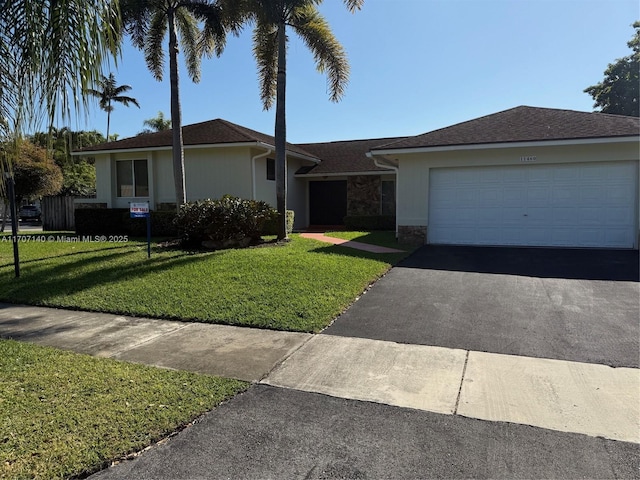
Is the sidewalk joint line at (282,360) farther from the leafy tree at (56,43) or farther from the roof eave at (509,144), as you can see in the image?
the roof eave at (509,144)

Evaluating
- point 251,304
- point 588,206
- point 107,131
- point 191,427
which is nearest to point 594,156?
point 588,206

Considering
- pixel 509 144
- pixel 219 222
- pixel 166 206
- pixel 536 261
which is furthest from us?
pixel 166 206

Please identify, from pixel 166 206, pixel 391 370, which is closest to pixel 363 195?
pixel 166 206

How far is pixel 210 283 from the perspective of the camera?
312 inches

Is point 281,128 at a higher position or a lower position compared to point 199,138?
lower

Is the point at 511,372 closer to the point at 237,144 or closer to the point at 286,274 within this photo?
the point at 286,274

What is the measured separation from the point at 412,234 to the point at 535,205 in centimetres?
362

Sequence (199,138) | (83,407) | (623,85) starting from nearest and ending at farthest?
(83,407) < (199,138) < (623,85)

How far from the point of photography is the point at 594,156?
11750 millimetres

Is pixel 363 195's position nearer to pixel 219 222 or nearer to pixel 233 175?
pixel 233 175

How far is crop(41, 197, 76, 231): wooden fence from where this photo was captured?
20.7 metres

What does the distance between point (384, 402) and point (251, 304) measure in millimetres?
3477

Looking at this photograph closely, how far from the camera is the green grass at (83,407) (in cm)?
286

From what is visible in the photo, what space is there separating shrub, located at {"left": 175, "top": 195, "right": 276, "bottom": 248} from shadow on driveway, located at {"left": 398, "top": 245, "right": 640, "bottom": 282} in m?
4.53
